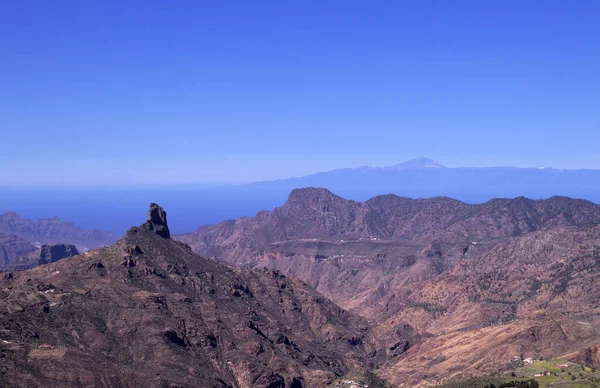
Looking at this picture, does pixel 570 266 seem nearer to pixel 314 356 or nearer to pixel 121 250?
pixel 314 356

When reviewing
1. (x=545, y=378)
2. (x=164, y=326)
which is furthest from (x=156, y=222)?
(x=545, y=378)

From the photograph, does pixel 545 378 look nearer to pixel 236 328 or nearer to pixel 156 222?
pixel 236 328

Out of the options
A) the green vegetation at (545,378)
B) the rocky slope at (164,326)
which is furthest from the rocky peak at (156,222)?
the green vegetation at (545,378)

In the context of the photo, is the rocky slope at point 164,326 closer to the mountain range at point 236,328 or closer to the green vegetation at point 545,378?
the mountain range at point 236,328

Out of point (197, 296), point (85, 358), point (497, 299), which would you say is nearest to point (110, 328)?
point (85, 358)

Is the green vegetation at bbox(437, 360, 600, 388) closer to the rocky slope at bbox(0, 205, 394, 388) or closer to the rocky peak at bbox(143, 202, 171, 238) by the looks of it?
the rocky slope at bbox(0, 205, 394, 388)

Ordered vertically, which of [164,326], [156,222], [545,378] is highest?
[156,222]
